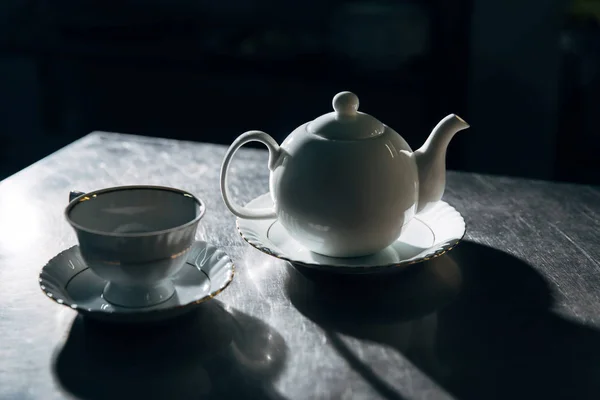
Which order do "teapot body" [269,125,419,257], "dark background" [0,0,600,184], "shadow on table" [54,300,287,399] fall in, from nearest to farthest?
"shadow on table" [54,300,287,399] < "teapot body" [269,125,419,257] < "dark background" [0,0,600,184]

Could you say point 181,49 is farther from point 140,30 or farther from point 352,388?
point 352,388

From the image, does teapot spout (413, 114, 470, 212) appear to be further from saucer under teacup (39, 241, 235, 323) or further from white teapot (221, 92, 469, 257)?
saucer under teacup (39, 241, 235, 323)

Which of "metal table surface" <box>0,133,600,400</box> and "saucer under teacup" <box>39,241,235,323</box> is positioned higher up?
"saucer under teacup" <box>39,241,235,323</box>

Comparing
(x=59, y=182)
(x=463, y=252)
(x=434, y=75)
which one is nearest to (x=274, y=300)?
(x=463, y=252)

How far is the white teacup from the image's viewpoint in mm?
490

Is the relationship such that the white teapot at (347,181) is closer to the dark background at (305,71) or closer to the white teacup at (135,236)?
the white teacup at (135,236)

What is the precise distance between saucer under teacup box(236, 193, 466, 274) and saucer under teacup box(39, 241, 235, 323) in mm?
43

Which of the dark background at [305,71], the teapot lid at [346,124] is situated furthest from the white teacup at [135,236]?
the dark background at [305,71]

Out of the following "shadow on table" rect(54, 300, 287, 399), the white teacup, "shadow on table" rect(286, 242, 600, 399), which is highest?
the white teacup

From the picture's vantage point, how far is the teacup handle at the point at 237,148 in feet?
1.96

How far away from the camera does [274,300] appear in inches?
21.7

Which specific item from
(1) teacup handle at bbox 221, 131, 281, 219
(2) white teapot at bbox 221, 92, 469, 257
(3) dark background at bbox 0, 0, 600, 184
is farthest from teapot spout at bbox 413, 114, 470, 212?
(3) dark background at bbox 0, 0, 600, 184

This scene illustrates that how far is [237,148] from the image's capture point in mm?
601

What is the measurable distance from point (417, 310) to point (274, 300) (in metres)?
0.11
